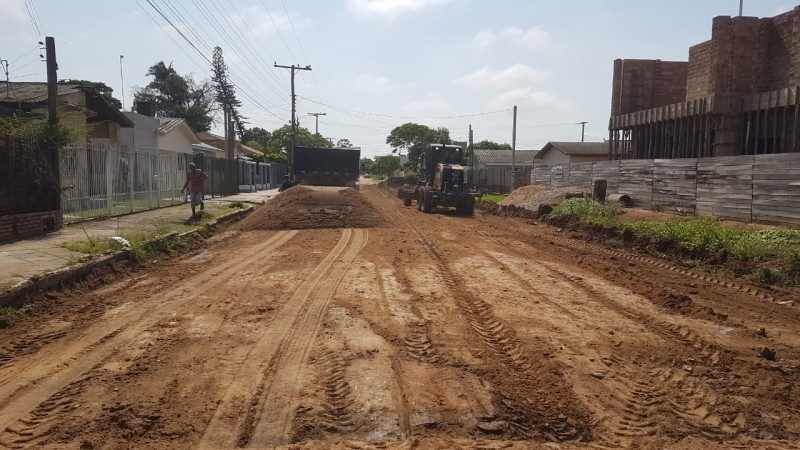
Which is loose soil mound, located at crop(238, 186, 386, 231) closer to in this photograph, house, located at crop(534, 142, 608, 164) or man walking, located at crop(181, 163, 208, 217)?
man walking, located at crop(181, 163, 208, 217)

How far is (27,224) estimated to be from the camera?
12086 millimetres

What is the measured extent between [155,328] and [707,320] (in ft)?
21.6

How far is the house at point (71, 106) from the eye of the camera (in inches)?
600

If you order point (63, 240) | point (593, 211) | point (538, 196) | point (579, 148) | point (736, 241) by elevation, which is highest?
point (579, 148)

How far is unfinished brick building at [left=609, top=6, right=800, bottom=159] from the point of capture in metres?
17.8

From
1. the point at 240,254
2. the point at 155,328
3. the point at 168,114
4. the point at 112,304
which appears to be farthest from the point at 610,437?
the point at 168,114

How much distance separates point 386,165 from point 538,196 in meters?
72.6

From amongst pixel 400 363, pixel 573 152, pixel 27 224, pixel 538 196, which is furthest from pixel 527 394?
pixel 573 152

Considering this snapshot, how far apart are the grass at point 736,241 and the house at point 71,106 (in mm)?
14139

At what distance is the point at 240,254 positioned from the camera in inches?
472

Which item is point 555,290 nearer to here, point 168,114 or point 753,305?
point 753,305

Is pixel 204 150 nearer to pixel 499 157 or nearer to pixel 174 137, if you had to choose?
pixel 174 137

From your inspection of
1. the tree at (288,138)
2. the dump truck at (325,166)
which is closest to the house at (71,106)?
the dump truck at (325,166)

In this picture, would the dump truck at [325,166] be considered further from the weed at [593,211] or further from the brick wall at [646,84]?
the brick wall at [646,84]
